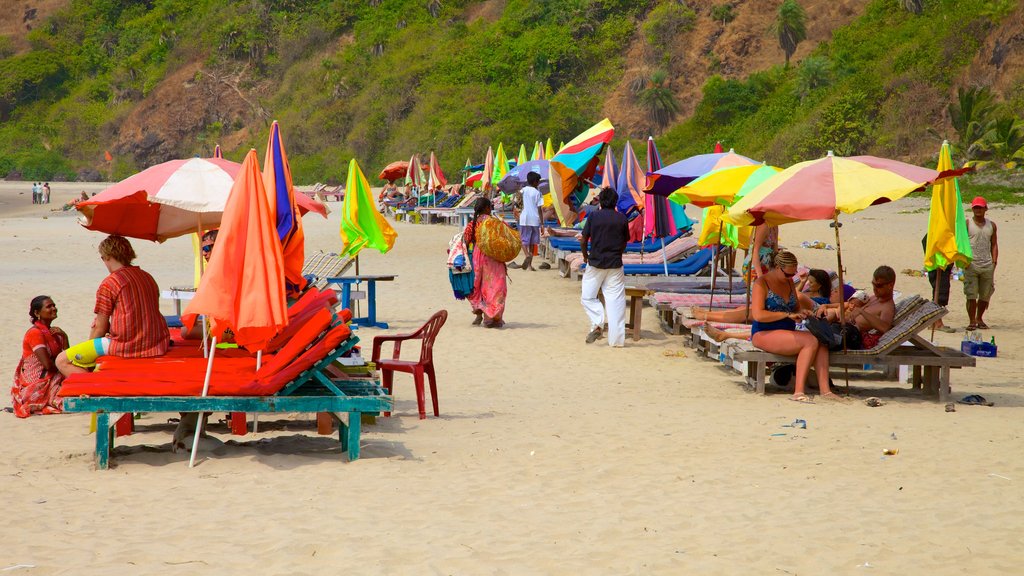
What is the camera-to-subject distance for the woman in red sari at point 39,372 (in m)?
7.41

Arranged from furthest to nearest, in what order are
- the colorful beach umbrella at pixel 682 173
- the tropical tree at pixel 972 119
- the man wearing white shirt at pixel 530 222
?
the tropical tree at pixel 972 119 → the man wearing white shirt at pixel 530 222 → the colorful beach umbrella at pixel 682 173

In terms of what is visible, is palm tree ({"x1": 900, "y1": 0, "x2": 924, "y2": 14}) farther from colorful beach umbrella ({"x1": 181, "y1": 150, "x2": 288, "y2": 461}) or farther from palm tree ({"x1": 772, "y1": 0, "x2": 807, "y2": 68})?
colorful beach umbrella ({"x1": 181, "y1": 150, "x2": 288, "y2": 461})

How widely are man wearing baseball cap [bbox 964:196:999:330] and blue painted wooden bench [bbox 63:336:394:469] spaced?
27.1 ft

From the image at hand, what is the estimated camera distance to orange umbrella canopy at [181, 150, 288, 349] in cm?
590

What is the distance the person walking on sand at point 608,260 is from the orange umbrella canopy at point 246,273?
539 cm

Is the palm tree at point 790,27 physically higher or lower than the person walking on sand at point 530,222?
higher

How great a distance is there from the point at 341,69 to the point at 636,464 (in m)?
60.9

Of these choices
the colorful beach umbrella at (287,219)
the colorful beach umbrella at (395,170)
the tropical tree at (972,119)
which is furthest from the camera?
the colorful beach umbrella at (395,170)

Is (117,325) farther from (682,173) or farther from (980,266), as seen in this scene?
(980,266)

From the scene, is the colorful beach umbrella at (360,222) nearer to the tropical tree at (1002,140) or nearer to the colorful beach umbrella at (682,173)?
the colorful beach umbrella at (682,173)

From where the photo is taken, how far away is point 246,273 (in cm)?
600

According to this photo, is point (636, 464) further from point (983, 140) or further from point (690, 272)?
point (983, 140)

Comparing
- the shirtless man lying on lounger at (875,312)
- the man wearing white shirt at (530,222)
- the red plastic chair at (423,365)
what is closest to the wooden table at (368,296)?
the red plastic chair at (423,365)

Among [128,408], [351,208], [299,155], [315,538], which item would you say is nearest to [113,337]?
[128,408]
